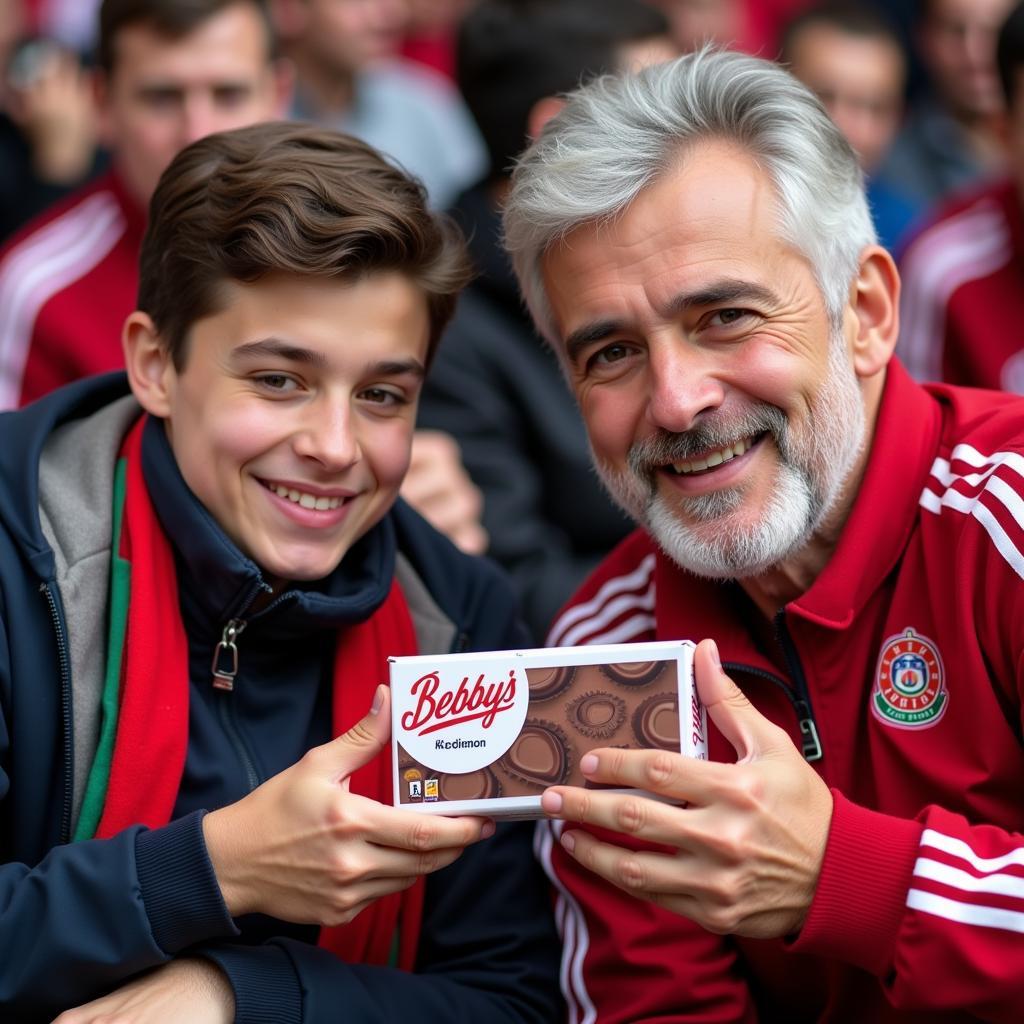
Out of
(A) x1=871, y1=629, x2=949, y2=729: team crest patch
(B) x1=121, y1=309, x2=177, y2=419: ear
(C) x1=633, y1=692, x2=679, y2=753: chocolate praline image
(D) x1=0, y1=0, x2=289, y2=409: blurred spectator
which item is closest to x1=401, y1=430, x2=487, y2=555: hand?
(B) x1=121, y1=309, x2=177, y2=419: ear

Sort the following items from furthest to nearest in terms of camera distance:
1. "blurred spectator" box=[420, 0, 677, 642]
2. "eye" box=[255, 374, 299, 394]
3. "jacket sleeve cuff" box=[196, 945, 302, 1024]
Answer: "blurred spectator" box=[420, 0, 677, 642] → "eye" box=[255, 374, 299, 394] → "jacket sleeve cuff" box=[196, 945, 302, 1024]

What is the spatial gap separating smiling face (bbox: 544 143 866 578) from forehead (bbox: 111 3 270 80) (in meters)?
2.14

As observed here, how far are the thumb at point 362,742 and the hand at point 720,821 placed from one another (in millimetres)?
238

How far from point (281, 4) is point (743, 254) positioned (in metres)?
4.23

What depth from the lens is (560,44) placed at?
408cm

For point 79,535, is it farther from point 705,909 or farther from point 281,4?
point 281,4

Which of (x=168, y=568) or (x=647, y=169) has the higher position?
(x=647, y=169)

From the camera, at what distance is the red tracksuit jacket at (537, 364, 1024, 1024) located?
1929mm

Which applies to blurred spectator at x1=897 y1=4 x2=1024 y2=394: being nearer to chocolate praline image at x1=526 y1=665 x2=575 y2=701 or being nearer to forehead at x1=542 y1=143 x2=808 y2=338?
forehead at x1=542 y1=143 x2=808 y2=338

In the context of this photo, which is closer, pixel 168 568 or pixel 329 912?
pixel 329 912

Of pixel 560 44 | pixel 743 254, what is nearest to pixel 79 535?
pixel 743 254

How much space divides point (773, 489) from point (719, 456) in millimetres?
93

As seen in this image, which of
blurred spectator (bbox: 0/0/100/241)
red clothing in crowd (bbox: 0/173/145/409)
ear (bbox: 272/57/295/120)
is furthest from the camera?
blurred spectator (bbox: 0/0/100/241)

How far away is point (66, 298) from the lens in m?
3.82
